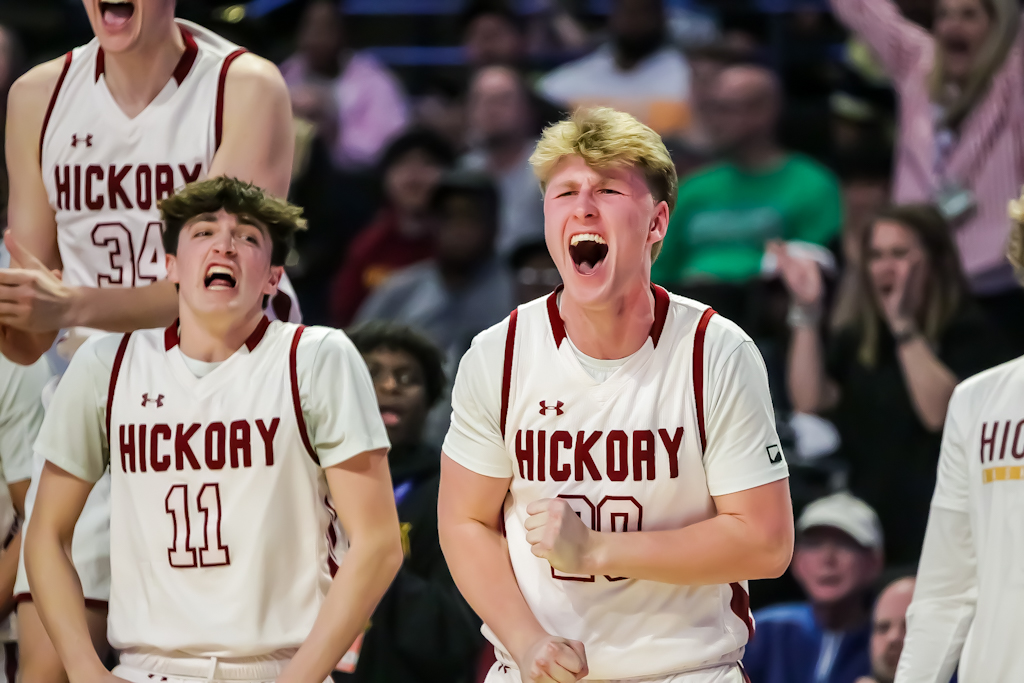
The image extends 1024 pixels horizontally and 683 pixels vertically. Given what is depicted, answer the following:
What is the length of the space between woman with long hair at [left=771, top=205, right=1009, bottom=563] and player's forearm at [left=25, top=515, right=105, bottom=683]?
10.8 feet

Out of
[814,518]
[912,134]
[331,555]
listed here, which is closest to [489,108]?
[912,134]

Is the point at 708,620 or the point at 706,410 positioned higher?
the point at 706,410

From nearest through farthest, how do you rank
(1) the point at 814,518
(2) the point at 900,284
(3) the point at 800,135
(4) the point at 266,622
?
(4) the point at 266,622, (1) the point at 814,518, (2) the point at 900,284, (3) the point at 800,135

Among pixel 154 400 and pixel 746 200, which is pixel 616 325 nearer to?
pixel 154 400

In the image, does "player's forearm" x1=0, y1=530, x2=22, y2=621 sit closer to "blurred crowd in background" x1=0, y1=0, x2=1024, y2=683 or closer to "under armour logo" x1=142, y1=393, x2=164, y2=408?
"under armour logo" x1=142, y1=393, x2=164, y2=408

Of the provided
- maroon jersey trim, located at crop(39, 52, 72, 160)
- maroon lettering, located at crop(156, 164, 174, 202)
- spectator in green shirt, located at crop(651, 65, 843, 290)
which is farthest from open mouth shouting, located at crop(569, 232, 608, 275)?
spectator in green shirt, located at crop(651, 65, 843, 290)

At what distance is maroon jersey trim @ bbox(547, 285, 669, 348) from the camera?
2775 mm

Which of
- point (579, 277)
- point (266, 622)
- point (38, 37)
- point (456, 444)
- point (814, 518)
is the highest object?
point (38, 37)

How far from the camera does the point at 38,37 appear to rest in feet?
22.5

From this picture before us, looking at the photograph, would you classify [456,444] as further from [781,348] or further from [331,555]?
[781,348]

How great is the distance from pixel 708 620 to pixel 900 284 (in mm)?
3153

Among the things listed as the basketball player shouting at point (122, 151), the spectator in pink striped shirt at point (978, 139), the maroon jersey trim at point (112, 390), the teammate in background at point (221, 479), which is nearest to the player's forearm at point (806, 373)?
the spectator in pink striped shirt at point (978, 139)

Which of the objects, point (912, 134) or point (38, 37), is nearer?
point (912, 134)

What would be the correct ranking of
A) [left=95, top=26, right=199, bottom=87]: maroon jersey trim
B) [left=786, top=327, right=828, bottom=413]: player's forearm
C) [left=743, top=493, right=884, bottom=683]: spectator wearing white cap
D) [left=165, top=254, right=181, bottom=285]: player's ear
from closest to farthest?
[left=165, top=254, right=181, bottom=285]: player's ear, [left=95, top=26, right=199, bottom=87]: maroon jersey trim, [left=743, top=493, right=884, bottom=683]: spectator wearing white cap, [left=786, top=327, right=828, bottom=413]: player's forearm
